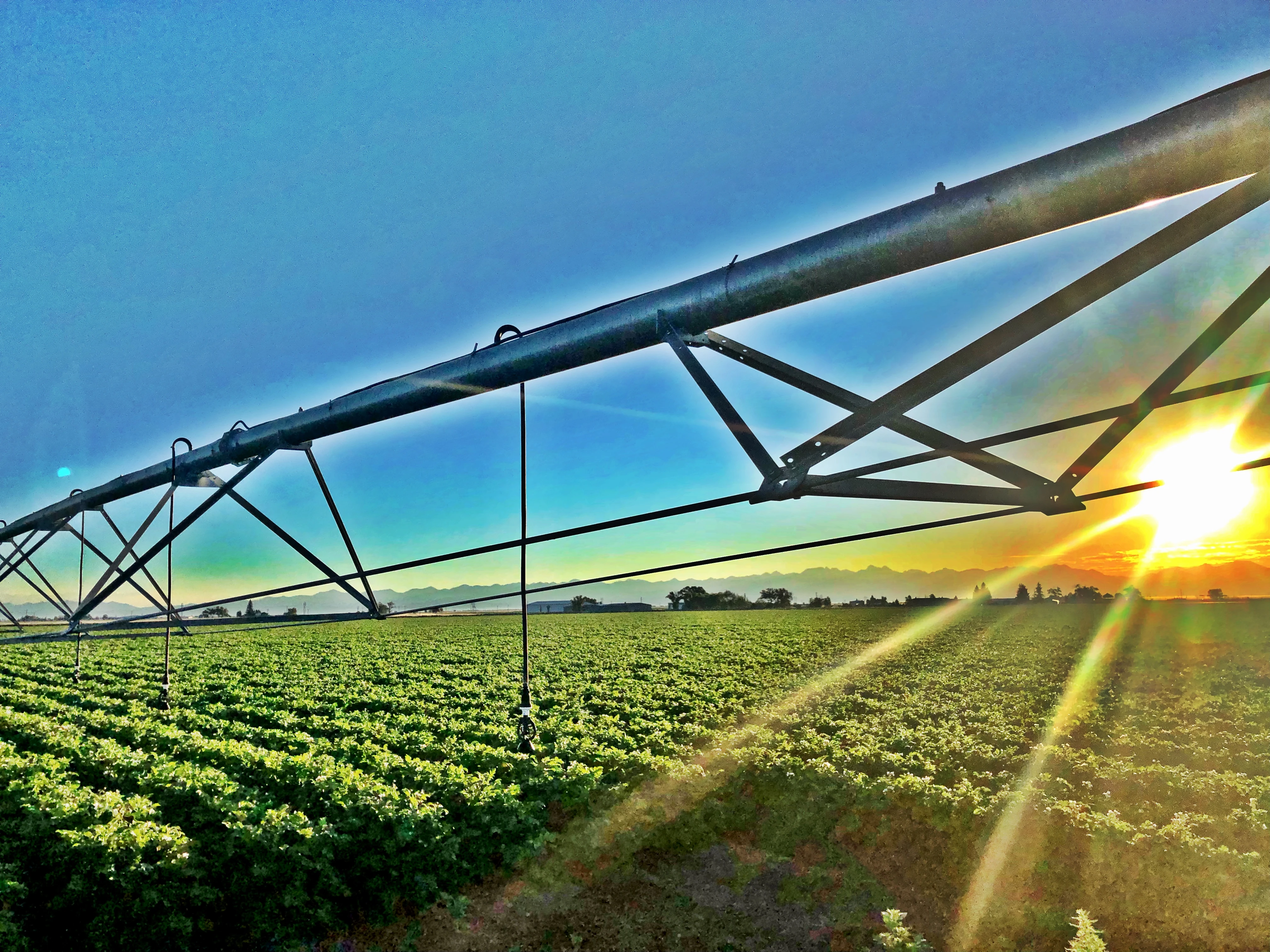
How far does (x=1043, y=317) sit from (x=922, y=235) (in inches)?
24.4

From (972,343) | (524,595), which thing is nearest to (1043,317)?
(972,343)

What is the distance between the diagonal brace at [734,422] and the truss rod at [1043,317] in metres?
0.09

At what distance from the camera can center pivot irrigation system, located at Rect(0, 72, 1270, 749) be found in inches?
102

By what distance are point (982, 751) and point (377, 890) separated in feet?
30.2

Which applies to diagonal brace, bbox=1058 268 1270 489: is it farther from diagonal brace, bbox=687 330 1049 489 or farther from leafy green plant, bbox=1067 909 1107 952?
leafy green plant, bbox=1067 909 1107 952

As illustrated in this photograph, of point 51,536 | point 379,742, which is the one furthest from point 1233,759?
point 51,536

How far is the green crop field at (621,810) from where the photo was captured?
6.79 meters

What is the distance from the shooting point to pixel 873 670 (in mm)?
23875

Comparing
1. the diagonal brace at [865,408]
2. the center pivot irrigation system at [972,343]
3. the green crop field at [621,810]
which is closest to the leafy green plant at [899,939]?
the green crop field at [621,810]

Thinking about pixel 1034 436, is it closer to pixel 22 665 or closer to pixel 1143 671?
pixel 1143 671

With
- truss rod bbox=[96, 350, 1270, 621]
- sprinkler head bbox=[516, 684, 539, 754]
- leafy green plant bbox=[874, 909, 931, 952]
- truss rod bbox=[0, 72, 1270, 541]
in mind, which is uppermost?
truss rod bbox=[0, 72, 1270, 541]

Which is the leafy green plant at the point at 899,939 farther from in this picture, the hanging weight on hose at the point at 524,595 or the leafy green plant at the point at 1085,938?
the hanging weight on hose at the point at 524,595

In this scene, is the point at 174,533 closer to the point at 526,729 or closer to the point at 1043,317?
the point at 526,729

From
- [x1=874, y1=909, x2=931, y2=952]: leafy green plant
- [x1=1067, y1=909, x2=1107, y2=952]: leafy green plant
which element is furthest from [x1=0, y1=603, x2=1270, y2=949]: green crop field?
[x1=874, y1=909, x2=931, y2=952]: leafy green plant
